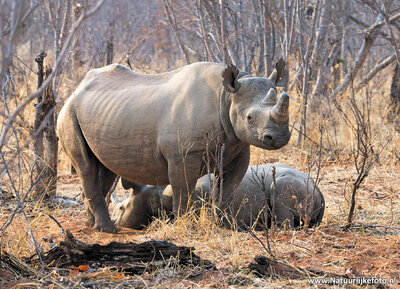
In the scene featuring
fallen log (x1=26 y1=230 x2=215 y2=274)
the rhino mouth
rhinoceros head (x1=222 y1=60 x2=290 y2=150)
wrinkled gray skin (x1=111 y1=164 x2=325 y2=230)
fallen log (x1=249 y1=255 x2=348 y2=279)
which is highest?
rhinoceros head (x1=222 y1=60 x2=290 y2=150)

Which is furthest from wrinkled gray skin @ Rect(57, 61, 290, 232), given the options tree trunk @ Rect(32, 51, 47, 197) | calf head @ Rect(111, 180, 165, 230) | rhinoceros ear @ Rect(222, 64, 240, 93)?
tree trunk @ Rect(32, 51, 47, 197)

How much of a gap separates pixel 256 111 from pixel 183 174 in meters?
0.88

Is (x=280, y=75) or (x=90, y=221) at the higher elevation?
(x=280, y=75)

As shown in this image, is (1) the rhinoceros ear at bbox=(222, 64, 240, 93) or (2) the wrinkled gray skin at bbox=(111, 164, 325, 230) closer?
(1) the rhinoceros ear at bbox=(222, 64, 240, 93)

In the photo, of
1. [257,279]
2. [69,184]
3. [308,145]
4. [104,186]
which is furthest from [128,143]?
[308,145]

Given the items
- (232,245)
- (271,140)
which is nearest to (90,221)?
(232,245)

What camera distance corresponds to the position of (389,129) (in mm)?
9219

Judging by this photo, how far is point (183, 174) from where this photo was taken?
15.6ft

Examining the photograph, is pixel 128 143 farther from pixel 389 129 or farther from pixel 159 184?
pixel 389 129

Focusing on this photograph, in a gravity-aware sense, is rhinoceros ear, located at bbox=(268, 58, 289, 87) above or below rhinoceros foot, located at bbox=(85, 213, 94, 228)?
above

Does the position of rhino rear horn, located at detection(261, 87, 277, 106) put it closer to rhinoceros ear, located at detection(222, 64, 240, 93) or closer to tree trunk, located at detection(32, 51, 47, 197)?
rhinoceros ear, located at detection(222, 64, 240, 93)

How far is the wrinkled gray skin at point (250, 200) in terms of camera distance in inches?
201

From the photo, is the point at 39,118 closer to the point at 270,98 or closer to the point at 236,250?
the point at 270,98

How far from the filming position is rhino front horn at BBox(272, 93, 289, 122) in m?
4.15
